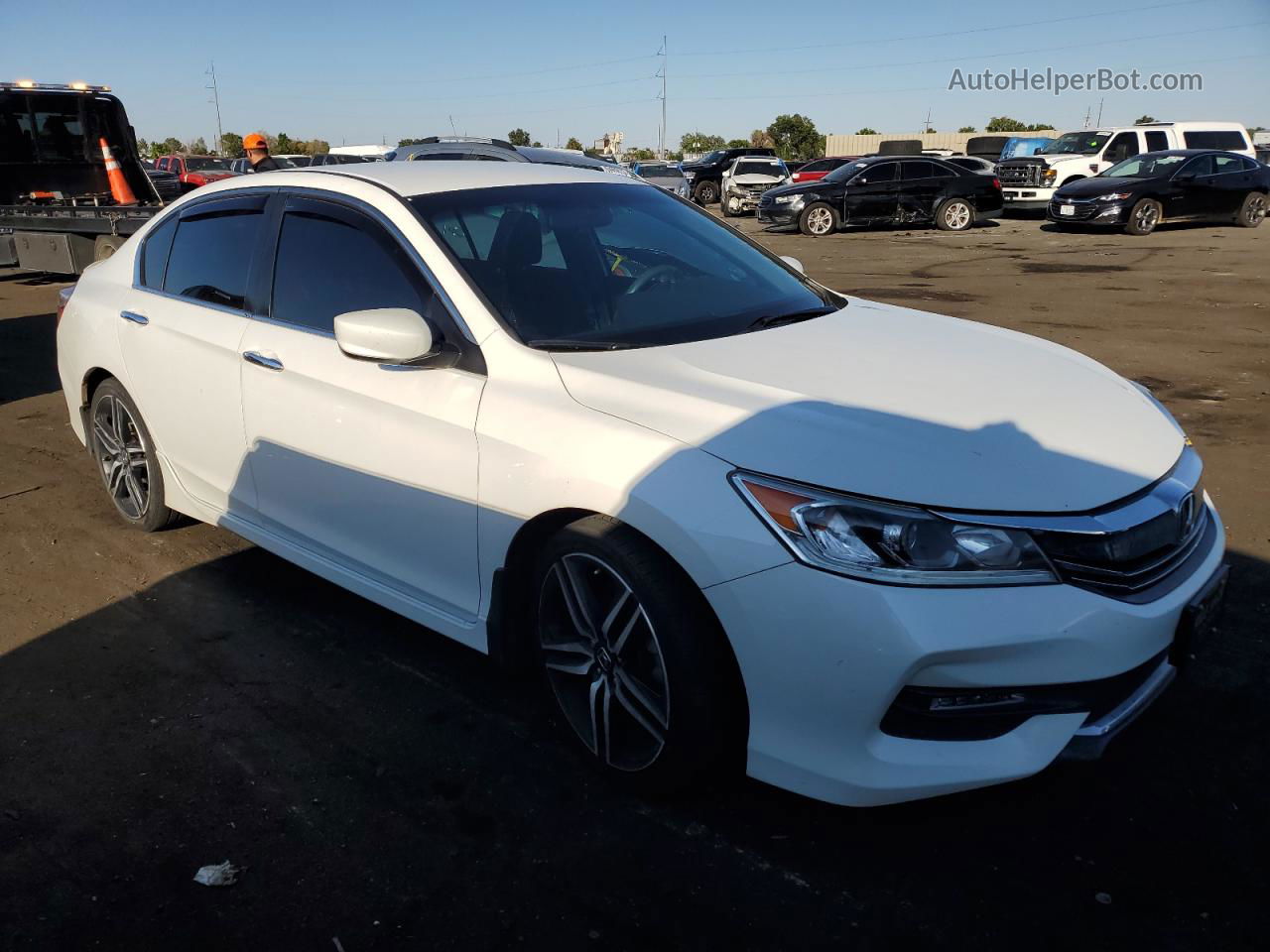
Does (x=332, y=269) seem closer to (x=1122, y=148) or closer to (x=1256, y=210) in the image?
(x=1256, y=210)

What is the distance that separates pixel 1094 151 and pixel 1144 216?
4.94 m

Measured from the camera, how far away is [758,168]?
27.8 meters

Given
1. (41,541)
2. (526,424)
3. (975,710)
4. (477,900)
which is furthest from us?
(41,541)

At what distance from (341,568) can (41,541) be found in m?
2.14

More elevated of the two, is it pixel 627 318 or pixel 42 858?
pixel 627 318

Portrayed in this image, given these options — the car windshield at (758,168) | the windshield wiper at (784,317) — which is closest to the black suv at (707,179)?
the car windshield at (758,168)

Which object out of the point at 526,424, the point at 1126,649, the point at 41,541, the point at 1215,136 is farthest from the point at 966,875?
the point at 1215,136

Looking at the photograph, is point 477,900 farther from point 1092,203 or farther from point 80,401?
point 1092,203

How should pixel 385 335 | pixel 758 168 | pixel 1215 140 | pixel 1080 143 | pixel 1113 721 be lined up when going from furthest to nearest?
pixel 758 168, pixel 1080 143, pixel 1215 140, pixel 385 335, pixel 1113 721

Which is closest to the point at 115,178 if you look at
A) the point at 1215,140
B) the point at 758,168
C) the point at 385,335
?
the point at 385,335

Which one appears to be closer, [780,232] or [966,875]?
[966,875]

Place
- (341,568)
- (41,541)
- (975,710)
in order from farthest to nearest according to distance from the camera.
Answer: (41,541) < (341,568) < (975,710)

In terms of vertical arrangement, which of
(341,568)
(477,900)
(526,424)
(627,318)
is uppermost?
(627,318)

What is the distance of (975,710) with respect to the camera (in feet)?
7.68
